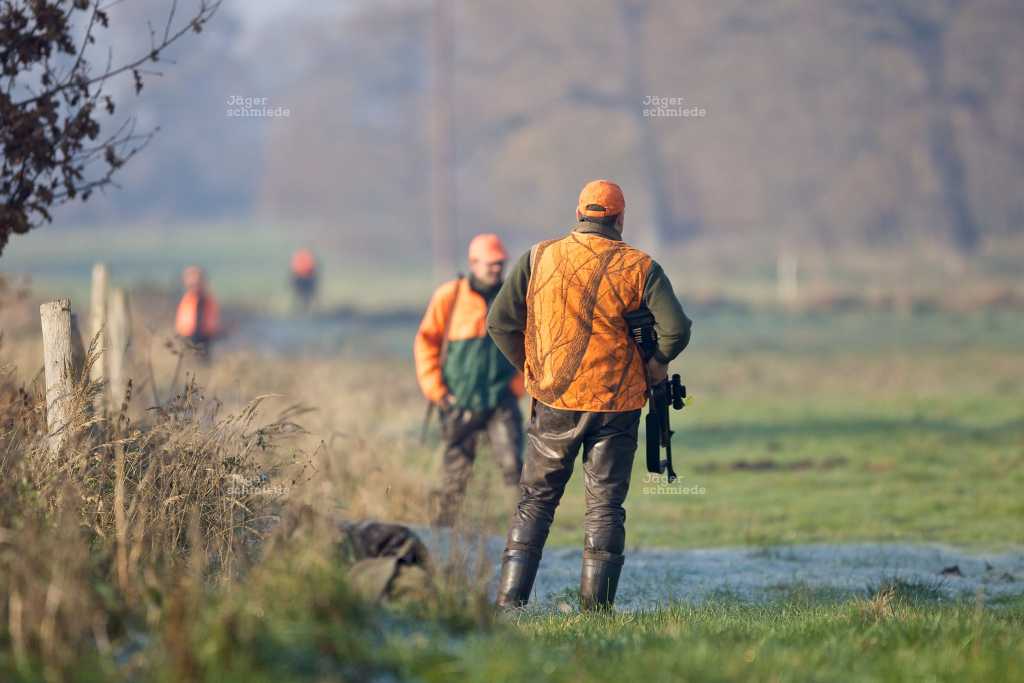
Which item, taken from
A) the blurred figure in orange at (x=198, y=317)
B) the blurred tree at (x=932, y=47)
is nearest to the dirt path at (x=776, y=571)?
the blurred figure in orange at (x=198, y=317)

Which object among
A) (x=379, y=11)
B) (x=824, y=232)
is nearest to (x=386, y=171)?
(x=379, y=11)

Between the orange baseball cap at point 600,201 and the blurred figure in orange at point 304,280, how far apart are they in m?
30.5

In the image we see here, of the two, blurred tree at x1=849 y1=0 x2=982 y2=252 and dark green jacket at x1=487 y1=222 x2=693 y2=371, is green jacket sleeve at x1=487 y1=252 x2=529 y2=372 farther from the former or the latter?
blurred tree at x1=849 y1=0 x2=982 y2=252

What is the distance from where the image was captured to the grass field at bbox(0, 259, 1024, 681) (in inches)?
182

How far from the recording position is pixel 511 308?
729 cm

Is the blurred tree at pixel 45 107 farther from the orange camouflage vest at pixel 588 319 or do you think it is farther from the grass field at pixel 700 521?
the orange camouflage vest at pixel 588 319

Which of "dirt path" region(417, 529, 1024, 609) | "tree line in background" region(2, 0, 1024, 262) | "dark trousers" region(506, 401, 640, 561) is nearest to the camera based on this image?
"dark trousers" region(506, 401, 640, 561)

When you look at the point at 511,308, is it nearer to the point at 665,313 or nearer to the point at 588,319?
the point at 588,319

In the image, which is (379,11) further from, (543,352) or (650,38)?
Answer: (543,352)

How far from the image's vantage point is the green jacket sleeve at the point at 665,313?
7.07 metres

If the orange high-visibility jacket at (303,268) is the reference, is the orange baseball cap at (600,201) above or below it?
below

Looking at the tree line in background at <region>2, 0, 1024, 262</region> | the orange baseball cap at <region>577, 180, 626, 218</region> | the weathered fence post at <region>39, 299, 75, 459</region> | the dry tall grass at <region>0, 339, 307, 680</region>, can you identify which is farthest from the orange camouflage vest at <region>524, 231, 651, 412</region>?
the tree line in background at <region>2, 0, 1024, 262</region>

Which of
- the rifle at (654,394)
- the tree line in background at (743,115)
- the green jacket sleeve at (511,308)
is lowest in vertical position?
the rifle at (654,394)

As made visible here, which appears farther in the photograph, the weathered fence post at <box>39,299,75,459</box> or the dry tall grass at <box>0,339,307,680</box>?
the weathered fence post at <box>39,299,75,459</box>
